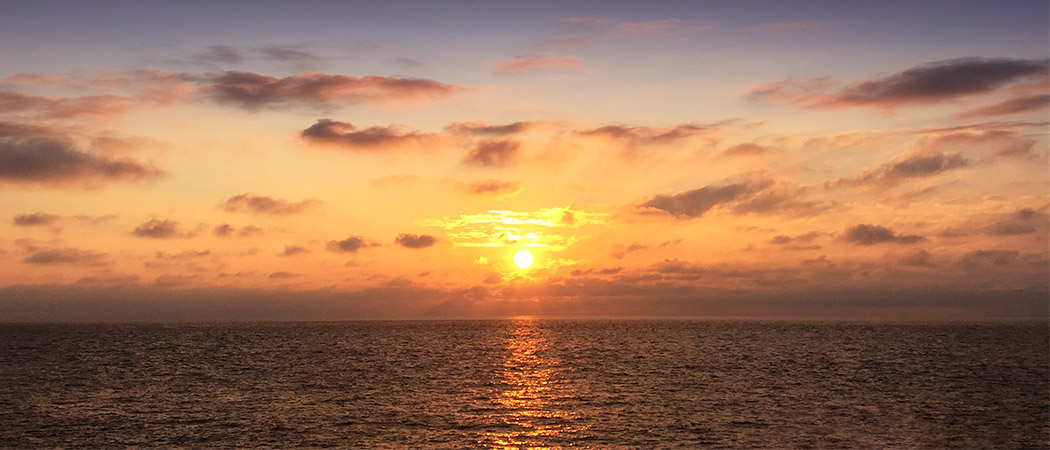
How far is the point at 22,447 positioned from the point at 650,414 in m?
44.6

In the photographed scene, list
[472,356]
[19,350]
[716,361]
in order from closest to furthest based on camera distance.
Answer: [716,361] < [472,356] < [19,350]

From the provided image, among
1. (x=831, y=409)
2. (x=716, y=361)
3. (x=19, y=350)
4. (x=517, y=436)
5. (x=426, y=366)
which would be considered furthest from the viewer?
(x=19, y=350)

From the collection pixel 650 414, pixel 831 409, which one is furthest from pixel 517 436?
pixel 831 409

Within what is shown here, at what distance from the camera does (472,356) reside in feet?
430

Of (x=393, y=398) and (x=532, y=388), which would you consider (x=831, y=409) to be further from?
(x=393, y=398)

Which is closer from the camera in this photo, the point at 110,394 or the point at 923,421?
the point at 923,421

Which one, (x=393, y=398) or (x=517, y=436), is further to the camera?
(x=393, y=398)

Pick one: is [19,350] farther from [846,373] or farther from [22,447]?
[846,373]

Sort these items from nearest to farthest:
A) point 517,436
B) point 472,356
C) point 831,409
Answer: point 517,436 → point 831,409 → point 472,356

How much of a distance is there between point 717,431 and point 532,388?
27830 millimetres

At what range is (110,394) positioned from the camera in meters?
75.8

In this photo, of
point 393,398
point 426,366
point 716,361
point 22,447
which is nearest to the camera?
point 22,447

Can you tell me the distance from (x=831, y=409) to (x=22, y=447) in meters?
61.5

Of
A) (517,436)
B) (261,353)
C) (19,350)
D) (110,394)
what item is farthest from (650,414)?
(19,350)
